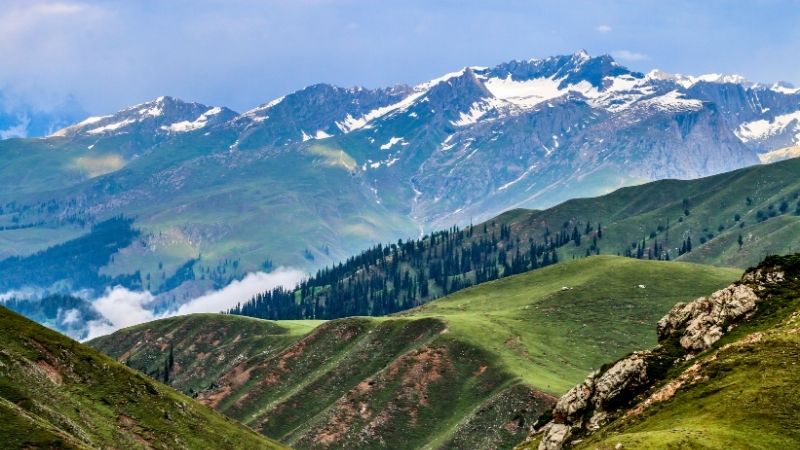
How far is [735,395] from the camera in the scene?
77188 mm

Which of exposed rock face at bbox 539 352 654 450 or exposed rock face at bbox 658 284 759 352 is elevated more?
exposed rock face at bbox 658 284 759 352

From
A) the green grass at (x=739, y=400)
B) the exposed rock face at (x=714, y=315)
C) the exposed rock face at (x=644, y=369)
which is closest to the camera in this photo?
the green grass at (x=739, y=400)

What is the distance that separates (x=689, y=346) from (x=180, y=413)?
81.7 metres

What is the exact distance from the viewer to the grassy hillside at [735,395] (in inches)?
2771

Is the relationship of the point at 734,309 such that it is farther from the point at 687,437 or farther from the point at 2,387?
the point at 2,387

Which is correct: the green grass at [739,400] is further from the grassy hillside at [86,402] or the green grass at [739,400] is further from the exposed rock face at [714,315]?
the grassy hillside at [86,402]

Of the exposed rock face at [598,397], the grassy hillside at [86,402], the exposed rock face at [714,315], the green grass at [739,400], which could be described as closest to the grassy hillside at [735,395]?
the green grass at [739,400]

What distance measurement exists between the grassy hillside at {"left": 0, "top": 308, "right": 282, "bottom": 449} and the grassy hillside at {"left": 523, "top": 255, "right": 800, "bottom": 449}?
63486 mm

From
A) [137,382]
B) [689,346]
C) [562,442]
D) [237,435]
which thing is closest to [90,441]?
[137,382]

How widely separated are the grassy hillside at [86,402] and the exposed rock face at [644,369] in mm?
54119

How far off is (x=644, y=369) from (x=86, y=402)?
7780 centimetres

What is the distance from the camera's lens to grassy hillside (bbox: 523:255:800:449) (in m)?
70.4

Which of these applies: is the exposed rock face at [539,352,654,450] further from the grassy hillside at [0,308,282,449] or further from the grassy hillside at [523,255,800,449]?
the grassy hillside at [0,308,282,449]

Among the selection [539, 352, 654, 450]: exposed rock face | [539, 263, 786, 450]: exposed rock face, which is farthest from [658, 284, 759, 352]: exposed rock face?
[539, 352, 654, 450]: exposed rock face
